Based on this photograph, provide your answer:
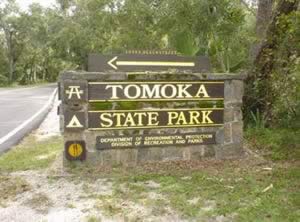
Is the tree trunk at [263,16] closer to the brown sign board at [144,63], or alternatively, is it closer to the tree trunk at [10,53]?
the brown sign board at [144,63]

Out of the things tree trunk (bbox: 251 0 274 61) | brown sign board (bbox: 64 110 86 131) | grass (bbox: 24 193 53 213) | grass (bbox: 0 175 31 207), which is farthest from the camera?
tree trunk (bbox: 251 0 274 61)

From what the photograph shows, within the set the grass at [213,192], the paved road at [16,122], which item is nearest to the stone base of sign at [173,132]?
the grass at [213,192]

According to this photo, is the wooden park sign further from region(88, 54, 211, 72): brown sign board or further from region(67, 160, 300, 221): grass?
region(67, 160, 300, 221): grass

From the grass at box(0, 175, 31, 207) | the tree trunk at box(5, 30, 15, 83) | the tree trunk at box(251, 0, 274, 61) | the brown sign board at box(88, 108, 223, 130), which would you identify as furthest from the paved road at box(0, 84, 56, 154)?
the tree trunk at box(5, 30, 15, 83)

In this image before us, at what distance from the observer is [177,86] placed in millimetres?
5969

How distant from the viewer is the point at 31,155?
6996mm

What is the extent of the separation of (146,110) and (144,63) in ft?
2.19

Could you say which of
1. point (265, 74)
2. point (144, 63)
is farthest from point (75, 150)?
point (265, 74)

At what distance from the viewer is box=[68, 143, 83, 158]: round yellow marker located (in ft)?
18.6

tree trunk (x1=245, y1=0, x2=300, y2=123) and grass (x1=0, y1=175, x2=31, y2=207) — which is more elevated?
tree trunk (x1=245, y1=0, x2=300, y2=123)

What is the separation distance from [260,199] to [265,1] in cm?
537

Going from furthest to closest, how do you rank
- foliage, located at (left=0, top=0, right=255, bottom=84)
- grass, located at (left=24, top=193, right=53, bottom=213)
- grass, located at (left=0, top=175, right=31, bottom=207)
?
foliage, located at (left=0, top=0, right=255, bottom=84) < grass, located at (left=0, top=175, right=31, bottom=207) < grass, located at (left=24, top=193, right=53, bottom=213)

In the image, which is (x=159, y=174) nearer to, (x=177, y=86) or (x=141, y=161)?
(x=141, y=161)

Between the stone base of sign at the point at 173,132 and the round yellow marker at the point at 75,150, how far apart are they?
0.09m
